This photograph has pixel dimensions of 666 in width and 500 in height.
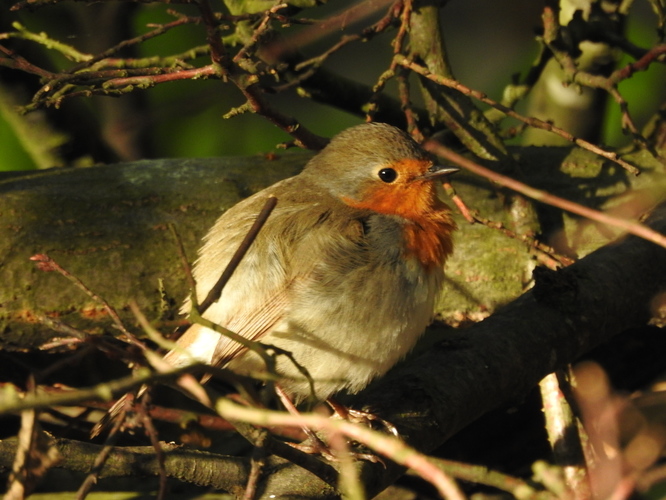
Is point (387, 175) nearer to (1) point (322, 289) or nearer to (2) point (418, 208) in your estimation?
(2) point (418, 208)

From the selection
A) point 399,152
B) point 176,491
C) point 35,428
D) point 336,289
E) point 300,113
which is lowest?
point 176,491

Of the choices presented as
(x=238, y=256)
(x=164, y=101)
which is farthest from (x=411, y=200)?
(x=164, y=101)

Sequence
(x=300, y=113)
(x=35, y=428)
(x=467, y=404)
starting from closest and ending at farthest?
(x=35, y=428)
(x=467, y=404)
(x=300, y=113)

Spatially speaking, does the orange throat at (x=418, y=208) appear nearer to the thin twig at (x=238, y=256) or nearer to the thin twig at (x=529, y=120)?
the thin twig at (x=529, y=120)

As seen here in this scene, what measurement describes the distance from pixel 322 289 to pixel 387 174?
23.7 inches

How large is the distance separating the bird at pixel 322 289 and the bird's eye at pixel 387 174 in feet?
0.27

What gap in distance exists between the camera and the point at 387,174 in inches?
127

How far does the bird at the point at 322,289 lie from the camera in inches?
113

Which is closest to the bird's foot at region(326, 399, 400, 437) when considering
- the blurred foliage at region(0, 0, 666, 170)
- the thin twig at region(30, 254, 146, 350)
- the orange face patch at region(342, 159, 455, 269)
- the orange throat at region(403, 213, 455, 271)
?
the orange throat at region(403, 213, 455, 271)

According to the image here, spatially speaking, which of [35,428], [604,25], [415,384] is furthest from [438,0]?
[35,428]

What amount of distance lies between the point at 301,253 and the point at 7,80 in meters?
2.38

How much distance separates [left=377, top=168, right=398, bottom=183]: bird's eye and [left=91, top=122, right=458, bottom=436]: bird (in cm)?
8

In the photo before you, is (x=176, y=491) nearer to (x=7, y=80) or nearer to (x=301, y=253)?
(x=301, y=253)

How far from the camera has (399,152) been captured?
3197 millimetres
